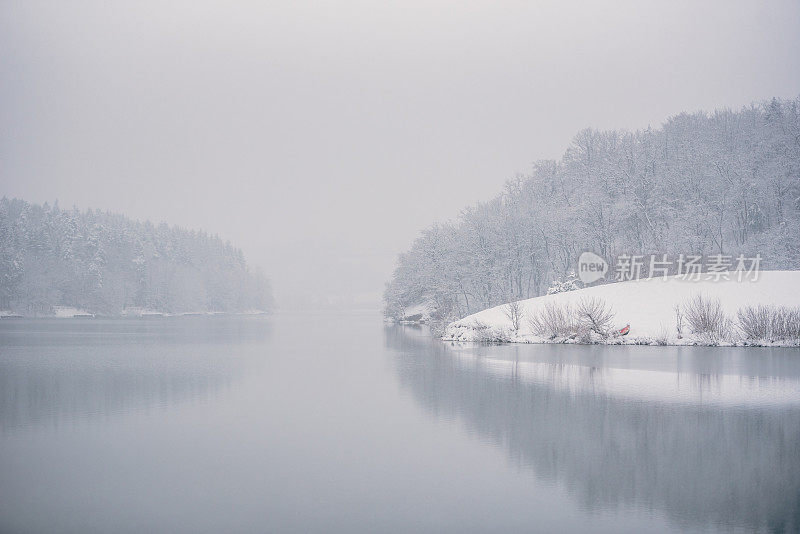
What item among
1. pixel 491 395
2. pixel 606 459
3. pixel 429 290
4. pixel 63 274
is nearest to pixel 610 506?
pixel 606 459

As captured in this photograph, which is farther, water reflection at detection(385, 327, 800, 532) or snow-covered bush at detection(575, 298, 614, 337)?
snow-covered bush at detection(575, 298, 614, 337)

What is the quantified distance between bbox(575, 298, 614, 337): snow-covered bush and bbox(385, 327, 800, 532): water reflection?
1025 centimetres

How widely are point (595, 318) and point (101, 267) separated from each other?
8913 cm

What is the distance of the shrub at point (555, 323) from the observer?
140ft

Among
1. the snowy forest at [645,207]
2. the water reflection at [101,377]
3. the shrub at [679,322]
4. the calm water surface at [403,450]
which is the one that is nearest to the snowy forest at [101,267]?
the snowy forest at [645,207]

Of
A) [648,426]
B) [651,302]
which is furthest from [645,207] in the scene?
[648,426]

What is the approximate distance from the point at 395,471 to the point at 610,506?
13.0 ft

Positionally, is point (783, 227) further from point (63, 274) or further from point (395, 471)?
point (63, 274)

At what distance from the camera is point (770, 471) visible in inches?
483

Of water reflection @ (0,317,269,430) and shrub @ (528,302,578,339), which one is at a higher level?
shrub @ (528,302,578,339)

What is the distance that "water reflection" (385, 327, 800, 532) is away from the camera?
10984 mm

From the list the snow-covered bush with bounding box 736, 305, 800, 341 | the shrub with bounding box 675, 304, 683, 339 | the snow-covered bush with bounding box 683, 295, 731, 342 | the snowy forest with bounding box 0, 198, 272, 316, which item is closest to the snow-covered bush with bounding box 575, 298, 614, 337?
the shrub with bounding box 675, 304, 683, 339

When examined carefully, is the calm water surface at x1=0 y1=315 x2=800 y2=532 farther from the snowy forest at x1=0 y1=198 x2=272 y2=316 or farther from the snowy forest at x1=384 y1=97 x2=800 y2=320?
the snowy forest at x1=0 y1=198 x2=272 y2=316

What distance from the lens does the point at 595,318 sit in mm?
41906
